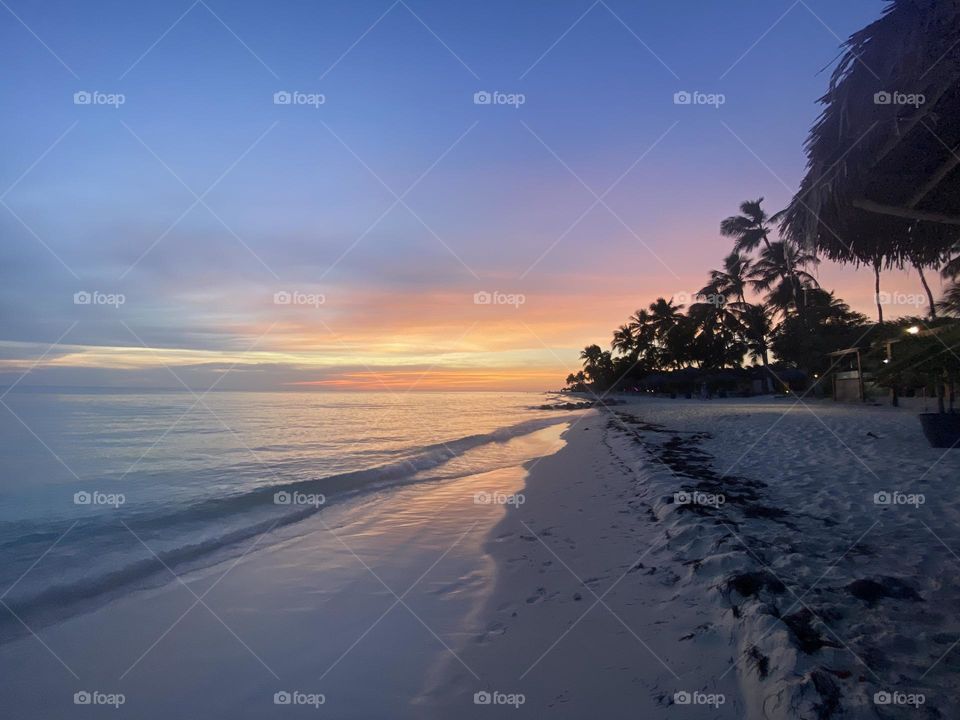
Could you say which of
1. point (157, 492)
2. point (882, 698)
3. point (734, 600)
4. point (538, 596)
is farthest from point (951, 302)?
point (157, 492)

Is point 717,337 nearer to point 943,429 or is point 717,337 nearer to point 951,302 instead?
point 951,302

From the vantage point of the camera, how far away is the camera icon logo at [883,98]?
14.4ft

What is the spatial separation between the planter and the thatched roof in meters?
4.41

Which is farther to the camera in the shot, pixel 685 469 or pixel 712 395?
pixel 712 395

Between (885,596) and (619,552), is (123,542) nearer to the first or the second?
(619,552)

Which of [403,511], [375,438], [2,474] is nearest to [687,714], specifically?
[403,511]

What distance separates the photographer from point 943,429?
8898mm

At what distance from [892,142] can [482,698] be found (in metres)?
5.28

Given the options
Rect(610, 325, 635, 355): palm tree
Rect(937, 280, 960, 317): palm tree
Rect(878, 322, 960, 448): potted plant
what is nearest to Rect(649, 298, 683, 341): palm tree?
Rect(610, 325, 635, 355): palm tree

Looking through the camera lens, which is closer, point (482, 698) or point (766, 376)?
point (482, 698)

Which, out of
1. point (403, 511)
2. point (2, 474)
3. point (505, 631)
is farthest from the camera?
point (2, 474)

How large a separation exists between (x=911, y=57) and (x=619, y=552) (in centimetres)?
487

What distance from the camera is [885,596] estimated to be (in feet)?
11.7

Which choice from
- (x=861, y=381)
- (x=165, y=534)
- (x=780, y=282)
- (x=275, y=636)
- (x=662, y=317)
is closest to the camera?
(x=275, y=636)
